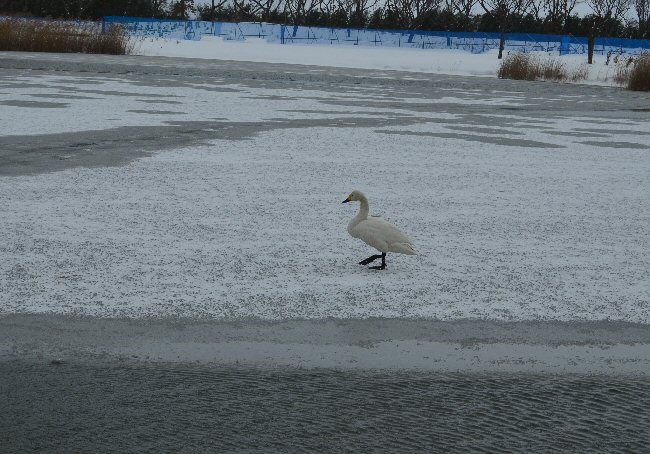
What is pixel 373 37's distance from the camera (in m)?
75.1

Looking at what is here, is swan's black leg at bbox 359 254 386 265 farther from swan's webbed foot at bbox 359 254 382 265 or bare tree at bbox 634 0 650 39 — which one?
bare tree at bbox 634 0 650 39

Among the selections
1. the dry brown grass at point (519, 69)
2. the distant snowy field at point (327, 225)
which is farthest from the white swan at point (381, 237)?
the dry brown grass at point (519, 69)

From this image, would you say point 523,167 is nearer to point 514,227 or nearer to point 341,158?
point 341,158

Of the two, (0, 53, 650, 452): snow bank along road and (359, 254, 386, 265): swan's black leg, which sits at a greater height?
(359, 254, 386, 265): swan's black leg

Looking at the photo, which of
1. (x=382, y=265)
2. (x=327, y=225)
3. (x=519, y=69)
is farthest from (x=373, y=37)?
(x=382, y=265)

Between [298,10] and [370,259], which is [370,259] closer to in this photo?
[370,259]

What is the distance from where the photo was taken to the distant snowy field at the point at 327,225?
18.7 feet

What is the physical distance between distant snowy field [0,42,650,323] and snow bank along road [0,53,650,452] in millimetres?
27

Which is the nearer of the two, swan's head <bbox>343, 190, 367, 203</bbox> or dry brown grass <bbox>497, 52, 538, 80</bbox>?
swan's head <bbox>343, 190, 367, 203</bbox>

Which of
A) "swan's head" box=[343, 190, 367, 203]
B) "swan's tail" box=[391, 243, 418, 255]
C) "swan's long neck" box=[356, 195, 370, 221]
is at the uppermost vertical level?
"swan's head" box=[343, 190, 367, 203]

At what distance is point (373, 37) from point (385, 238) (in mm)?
70212

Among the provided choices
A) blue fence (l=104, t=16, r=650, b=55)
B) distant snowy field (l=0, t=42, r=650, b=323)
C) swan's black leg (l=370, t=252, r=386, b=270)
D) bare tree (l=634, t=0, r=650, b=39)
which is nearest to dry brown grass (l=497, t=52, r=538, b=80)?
distant snowy field (l=0, t=42, r=650, b=323)

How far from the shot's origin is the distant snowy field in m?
5.71

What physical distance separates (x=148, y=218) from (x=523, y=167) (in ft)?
16.9
